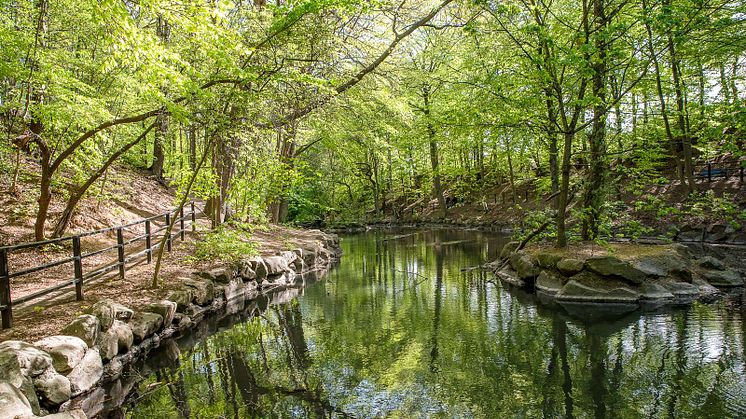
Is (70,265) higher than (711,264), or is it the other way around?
(70,265)

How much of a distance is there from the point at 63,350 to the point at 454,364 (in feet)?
15.4

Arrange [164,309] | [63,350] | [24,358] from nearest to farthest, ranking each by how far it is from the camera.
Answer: [24,358] < [63,350] < [164,309]

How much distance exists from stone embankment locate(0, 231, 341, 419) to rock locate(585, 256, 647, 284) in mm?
7584

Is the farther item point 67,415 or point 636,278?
point 636,278

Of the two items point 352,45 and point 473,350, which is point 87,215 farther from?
point 473,350

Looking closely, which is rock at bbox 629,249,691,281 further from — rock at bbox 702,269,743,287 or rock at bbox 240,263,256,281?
rock at bbox 240,263,256,281

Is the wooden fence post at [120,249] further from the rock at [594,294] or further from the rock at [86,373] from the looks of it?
the rock at [594,294]

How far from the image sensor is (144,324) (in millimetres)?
6805

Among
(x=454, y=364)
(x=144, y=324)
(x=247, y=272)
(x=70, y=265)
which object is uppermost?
(x=70, y=265)

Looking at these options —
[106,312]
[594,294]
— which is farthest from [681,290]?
[106,312]

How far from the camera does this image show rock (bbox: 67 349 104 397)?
509 centimetres

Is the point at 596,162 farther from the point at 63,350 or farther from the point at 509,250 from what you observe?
the point at 63,350

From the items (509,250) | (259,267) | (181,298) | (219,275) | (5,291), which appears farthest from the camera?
(509,250)

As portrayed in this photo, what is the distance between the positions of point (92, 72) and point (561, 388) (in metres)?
11.3
